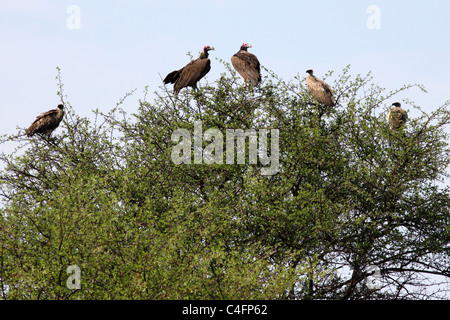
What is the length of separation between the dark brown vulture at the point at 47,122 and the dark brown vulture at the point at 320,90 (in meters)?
8.98

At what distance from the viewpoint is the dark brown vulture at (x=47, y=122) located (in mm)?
24266

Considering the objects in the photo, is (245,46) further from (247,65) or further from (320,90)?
(320,90)

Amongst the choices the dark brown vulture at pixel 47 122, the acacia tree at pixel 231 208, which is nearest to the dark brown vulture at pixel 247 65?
the acacia tree at pixel 231 208

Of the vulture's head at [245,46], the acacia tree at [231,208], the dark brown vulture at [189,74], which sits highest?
the vulture's head at [245,46]

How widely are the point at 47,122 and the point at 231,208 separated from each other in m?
8.74

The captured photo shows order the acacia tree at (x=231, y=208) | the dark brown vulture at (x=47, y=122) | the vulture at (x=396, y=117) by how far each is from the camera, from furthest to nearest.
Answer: the dark brown vulture at (x=47, y=122), the vulture at (x=396, y=117), the acacia tree at (x=231, y=208)

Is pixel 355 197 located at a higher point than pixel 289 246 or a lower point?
higher

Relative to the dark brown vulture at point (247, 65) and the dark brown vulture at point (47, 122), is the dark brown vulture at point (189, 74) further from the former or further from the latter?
the dark brown vulture at point (47, 122)

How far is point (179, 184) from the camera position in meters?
20.9

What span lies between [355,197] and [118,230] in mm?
7546

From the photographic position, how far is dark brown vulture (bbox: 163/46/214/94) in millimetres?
23609
